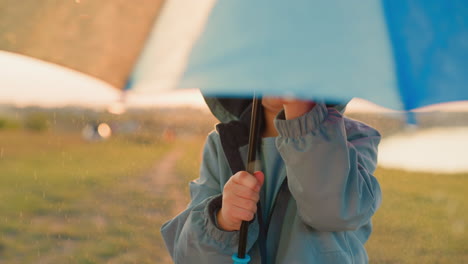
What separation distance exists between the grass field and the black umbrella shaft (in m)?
1.95

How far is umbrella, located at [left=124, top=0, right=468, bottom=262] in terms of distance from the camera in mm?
577

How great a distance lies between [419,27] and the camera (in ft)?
2.23

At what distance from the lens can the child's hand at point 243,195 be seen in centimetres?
88

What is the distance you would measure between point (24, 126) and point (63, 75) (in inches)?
171

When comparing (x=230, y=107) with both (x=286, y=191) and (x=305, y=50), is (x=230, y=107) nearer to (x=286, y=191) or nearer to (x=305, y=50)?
(x=286, y=191)

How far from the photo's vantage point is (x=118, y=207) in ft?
11.1

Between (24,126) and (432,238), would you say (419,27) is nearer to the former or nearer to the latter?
(432,238)

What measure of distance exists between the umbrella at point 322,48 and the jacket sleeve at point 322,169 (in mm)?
167

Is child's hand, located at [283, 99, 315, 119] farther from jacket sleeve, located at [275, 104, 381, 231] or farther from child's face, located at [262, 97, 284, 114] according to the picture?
child's face, located at [262, 97, 284, 114]

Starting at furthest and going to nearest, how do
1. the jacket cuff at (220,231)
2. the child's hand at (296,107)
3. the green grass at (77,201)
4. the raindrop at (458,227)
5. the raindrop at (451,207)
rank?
the raindrop at (451,207), the raindrop at (458,227), the green grass at (77,201), the jacket cuff at (220,231), the child's hand at (296,107)


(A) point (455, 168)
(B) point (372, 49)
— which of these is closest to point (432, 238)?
(A) point (455, 168)

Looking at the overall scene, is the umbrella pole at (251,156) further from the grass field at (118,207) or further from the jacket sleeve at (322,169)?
the grass field at (118,207)

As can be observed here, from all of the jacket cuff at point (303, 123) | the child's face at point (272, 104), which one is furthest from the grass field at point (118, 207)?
the jacket cuff at point (303, 123)

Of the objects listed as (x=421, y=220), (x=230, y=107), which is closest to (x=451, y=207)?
(x=421, y=220)
